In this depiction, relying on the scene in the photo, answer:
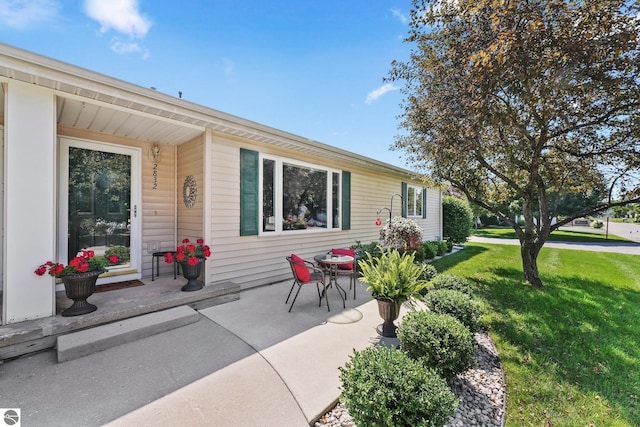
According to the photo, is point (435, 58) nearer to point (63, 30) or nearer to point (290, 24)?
point (290, 24)

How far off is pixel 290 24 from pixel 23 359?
22.7ft

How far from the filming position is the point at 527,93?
11.2ft

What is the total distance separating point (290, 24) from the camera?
5961 millimetres

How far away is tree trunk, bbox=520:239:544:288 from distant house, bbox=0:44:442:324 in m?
4.17

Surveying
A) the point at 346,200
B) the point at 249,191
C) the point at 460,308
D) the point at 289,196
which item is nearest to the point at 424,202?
the point at 346,200

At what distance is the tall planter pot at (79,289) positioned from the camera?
3.02 meters

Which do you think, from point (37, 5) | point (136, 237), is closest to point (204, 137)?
point (136, 237)

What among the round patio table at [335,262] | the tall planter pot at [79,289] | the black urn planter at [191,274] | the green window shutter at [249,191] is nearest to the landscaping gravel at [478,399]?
the round patio table at [335,262]

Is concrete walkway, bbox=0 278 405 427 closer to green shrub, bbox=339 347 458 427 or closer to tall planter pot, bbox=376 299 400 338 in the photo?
tall planter pot, bbox=376 299 400 338

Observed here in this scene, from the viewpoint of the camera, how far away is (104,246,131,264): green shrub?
4.47 metres

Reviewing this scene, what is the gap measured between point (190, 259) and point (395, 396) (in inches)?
132

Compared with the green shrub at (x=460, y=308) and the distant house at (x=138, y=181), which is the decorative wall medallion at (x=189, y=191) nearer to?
the distant house at (x=138, y=181)

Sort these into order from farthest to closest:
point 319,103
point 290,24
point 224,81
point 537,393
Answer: point 319,103
point 224,81
point 290,24
point 537,393

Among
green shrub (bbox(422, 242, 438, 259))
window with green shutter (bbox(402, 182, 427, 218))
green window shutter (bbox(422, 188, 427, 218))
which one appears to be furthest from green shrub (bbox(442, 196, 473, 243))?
green shrub (bbox(422, 242, 438, 259))
